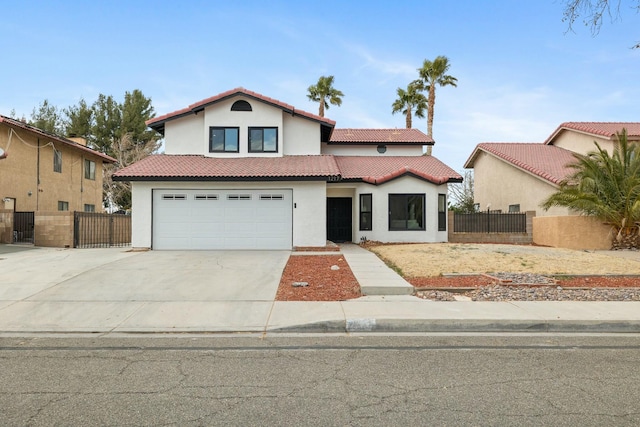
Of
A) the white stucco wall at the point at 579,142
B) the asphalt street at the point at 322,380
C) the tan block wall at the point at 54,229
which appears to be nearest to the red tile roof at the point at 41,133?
the tan block wall at the point at 54,229

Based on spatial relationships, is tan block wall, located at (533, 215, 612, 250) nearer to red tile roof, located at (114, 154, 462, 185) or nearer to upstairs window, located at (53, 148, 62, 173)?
red tile roof, located at (114, 154, 462, 185)

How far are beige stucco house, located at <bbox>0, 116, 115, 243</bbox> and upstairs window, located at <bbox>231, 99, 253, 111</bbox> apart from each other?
9934mm

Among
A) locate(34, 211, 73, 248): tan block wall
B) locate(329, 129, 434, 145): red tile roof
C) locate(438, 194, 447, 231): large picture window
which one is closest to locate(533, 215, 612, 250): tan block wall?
locate(438, 194, 447, 231): large picture window

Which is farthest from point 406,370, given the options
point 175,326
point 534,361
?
point 175,326

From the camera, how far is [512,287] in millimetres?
10180

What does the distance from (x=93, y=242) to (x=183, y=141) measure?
19.5 ft

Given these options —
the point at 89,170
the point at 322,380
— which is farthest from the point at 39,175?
the point at 322,380

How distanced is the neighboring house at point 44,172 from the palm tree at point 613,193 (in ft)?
80.2

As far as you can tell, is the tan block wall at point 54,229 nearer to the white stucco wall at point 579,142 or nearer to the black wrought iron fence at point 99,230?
the black wrought iron fence at point 99,230

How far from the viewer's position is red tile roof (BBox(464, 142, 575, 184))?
74.3 feet

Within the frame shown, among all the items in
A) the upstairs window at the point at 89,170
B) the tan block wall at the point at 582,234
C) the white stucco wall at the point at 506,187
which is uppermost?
the upstairs window at the point at 89,170

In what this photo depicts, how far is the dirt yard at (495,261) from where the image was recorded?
12.2 meters

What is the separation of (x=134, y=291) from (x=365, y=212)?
12.5 metres

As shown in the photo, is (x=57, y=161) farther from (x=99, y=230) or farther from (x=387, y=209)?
(x=387, y=209)
